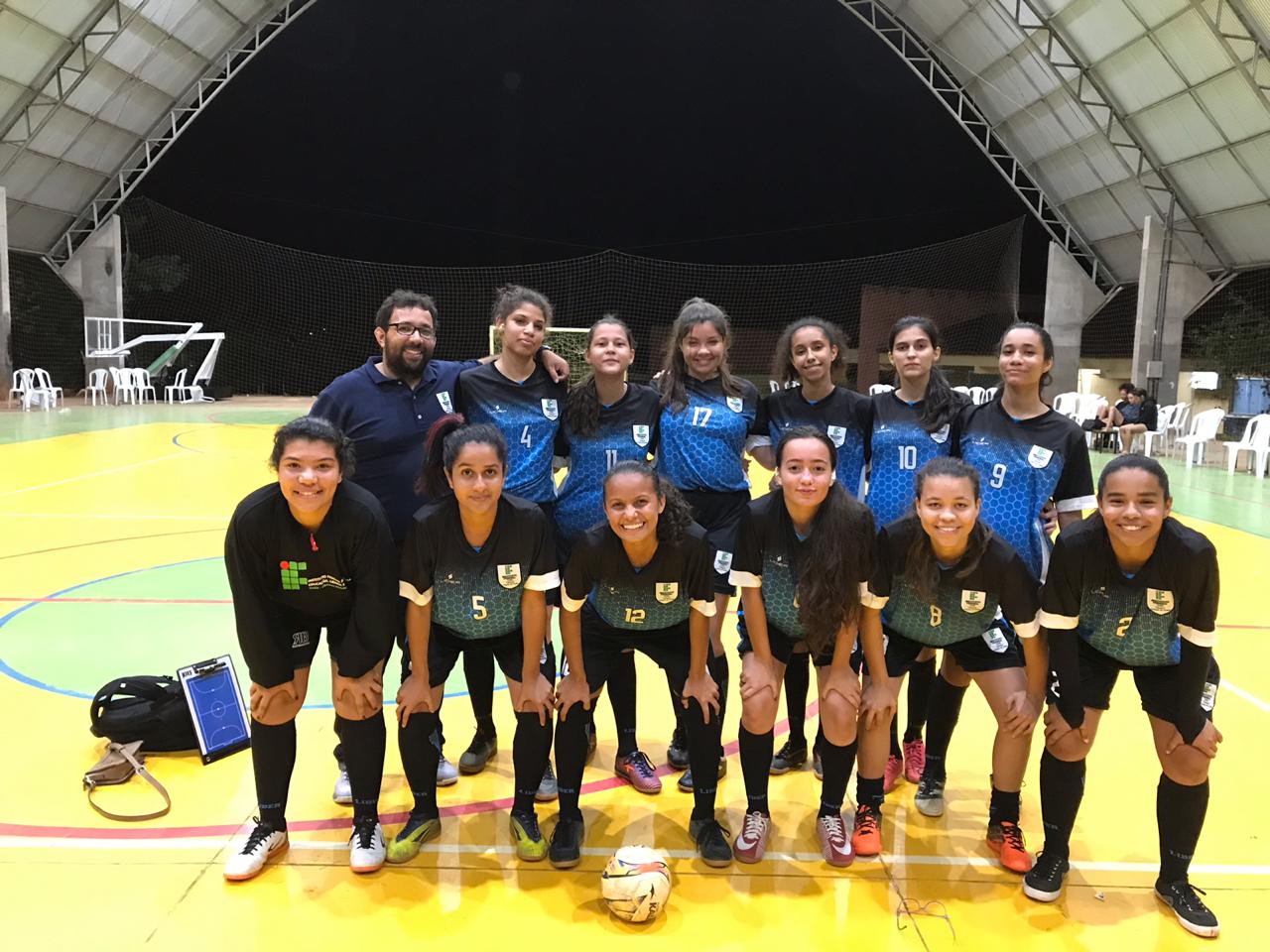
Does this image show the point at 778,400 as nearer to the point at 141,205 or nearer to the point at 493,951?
the point at 493,951

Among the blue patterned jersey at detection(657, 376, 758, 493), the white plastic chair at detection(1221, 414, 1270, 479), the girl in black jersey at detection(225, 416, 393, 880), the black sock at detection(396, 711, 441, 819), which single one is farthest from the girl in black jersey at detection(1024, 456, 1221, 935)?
the white plastic chair at detection(1221, 414, 1270, 479)

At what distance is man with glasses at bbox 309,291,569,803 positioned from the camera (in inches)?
124

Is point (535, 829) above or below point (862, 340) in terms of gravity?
below

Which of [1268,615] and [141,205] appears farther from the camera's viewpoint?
[141,205]

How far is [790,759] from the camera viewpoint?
11.4 ft

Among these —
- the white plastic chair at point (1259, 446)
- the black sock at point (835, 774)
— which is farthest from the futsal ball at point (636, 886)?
the white plastic chair at point (1259, 446)

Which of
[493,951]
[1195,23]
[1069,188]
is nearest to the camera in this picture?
[493,951]

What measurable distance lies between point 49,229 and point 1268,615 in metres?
26.4

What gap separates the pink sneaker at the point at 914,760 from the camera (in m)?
3.37

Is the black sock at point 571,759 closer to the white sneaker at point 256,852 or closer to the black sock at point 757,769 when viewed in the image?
the black sock at point 757,769

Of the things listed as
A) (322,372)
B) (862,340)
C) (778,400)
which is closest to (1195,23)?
(862,340)

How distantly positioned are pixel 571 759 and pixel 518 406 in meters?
1.29

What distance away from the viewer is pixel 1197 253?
755 inches

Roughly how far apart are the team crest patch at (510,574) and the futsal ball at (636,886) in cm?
88
